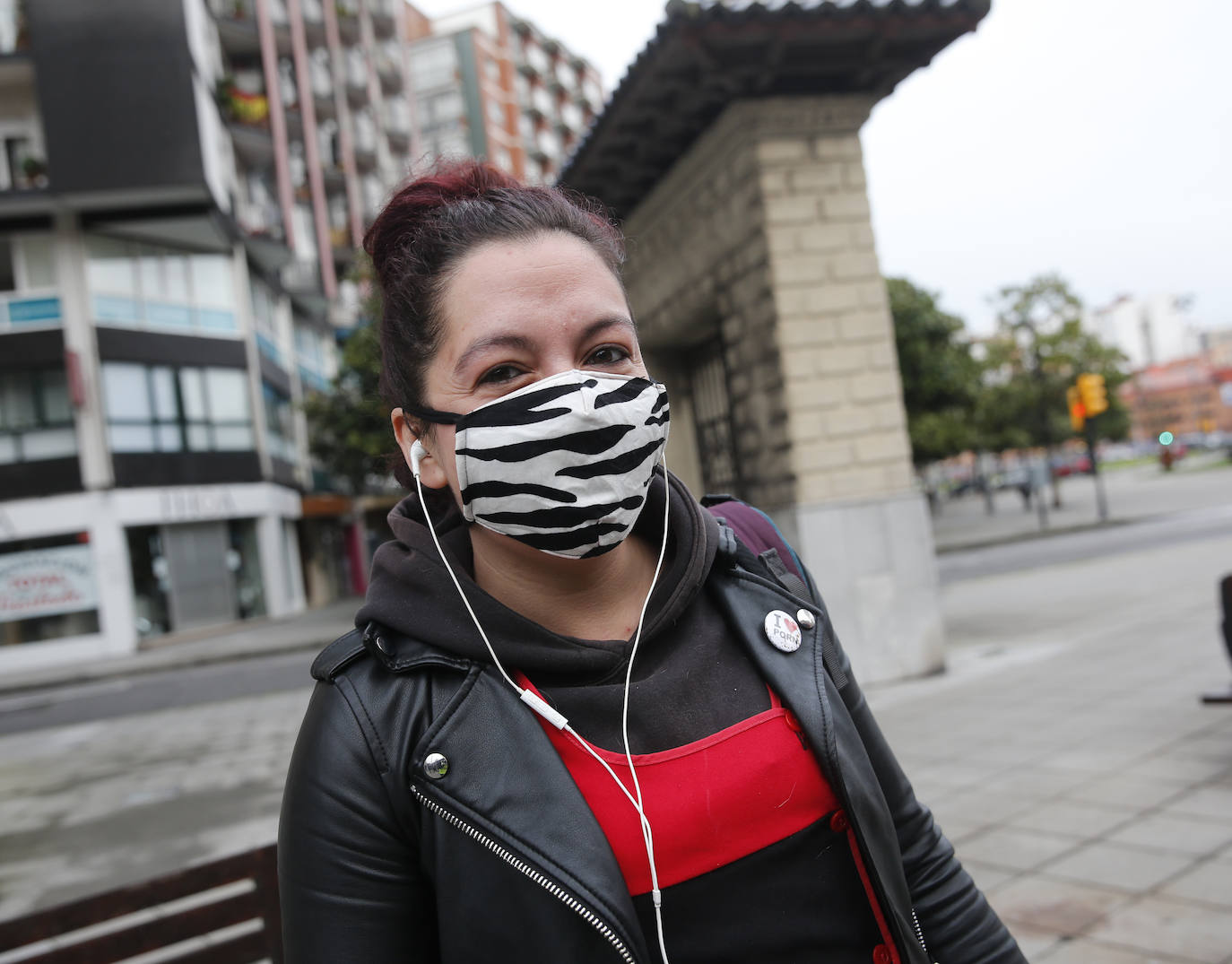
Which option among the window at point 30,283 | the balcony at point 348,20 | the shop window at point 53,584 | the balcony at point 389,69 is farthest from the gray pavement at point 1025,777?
the balcony at point 389,69

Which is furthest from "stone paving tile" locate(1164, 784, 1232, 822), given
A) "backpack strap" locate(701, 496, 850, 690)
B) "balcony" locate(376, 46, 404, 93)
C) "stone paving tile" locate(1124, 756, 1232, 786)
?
"balcony" locate(376, 46, 404, 93)

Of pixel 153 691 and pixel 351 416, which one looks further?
pixel 351 416

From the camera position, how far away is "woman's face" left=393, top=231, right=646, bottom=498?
5.09ft

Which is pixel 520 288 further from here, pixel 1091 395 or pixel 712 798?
pixel 1091 395

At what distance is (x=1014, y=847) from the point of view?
4.34 meters

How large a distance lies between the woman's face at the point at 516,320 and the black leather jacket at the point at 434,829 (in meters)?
0.41

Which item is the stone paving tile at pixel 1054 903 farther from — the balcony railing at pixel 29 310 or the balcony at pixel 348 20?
the balcony at pixel 348 20

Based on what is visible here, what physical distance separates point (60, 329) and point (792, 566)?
24.8m

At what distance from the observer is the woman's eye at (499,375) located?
157 cm

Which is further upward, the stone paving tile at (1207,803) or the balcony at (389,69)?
the balcony at (389,69)

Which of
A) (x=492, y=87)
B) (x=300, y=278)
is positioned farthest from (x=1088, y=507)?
(x=492, y=87)

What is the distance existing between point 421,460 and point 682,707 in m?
0.63

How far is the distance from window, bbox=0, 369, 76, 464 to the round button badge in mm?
24556

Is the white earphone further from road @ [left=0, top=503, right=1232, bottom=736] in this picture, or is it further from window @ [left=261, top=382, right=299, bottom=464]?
window @ [left=261, top=382, right=299, bottom=464]
